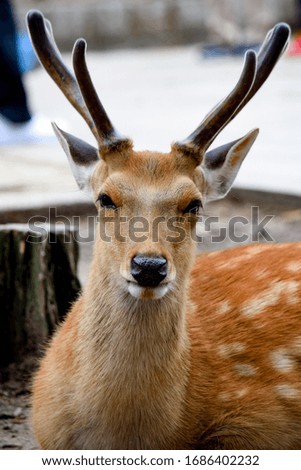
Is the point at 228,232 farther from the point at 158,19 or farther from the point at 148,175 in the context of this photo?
the point at 158,19

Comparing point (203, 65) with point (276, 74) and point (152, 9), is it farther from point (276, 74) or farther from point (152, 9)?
point (152, 9)

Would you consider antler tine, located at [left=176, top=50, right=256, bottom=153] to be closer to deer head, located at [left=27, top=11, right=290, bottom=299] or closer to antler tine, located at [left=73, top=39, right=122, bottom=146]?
deer head, located at [left=27, top=11, right=290, bottom=299]

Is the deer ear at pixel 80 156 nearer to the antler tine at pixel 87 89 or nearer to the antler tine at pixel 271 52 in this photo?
the antler tine at pixel 87 89

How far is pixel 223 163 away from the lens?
3.93 m

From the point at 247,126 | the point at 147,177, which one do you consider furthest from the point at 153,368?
the point at 247,126

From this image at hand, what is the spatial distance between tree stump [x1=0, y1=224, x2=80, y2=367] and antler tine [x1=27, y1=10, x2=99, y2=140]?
1.04 metres

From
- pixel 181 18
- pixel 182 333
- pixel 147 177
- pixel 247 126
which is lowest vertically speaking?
pixel 181 18

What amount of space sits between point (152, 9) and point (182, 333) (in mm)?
16473

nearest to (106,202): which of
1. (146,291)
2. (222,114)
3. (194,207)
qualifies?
(194,207)

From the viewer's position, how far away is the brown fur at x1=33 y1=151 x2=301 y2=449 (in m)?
3.60

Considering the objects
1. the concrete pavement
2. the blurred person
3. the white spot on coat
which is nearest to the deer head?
the white spot on coat

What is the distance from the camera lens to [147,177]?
3607mm
